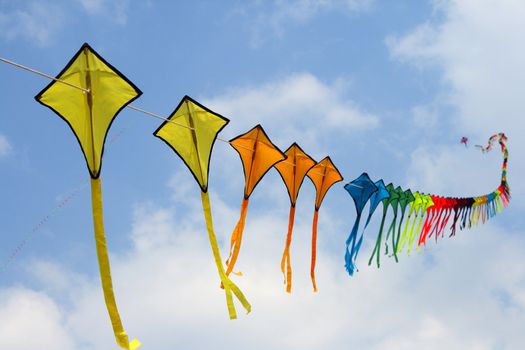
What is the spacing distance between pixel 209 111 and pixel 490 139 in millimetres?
18217

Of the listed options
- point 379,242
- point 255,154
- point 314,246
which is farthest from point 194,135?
point 379,242

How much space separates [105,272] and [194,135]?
2.66m

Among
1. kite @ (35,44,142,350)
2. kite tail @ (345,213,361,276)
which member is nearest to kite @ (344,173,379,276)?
kite tail @ (345,213,361,276)

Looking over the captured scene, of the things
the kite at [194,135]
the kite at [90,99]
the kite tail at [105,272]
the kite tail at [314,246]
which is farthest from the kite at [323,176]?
the kite tail at [105,272]

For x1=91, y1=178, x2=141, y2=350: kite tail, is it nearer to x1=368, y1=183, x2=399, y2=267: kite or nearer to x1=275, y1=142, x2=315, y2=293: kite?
x1=275, y1=142, x2=315, y2=293: kite

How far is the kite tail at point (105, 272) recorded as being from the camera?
19.8 feet

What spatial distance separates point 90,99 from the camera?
6.71 meters

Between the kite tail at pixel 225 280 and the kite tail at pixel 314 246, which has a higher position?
the kite tail at pixel 314 246

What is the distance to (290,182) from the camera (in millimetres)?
10711

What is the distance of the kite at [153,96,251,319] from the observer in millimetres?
8078

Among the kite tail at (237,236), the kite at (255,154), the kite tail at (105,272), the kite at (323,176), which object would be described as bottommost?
the kite tail at (105,272)

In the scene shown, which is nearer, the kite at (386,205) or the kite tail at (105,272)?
the kite tail at (105,272)

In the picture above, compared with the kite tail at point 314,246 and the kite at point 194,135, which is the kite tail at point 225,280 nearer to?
the kite at point 194,135

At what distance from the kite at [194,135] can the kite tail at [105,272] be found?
73.2 inches
